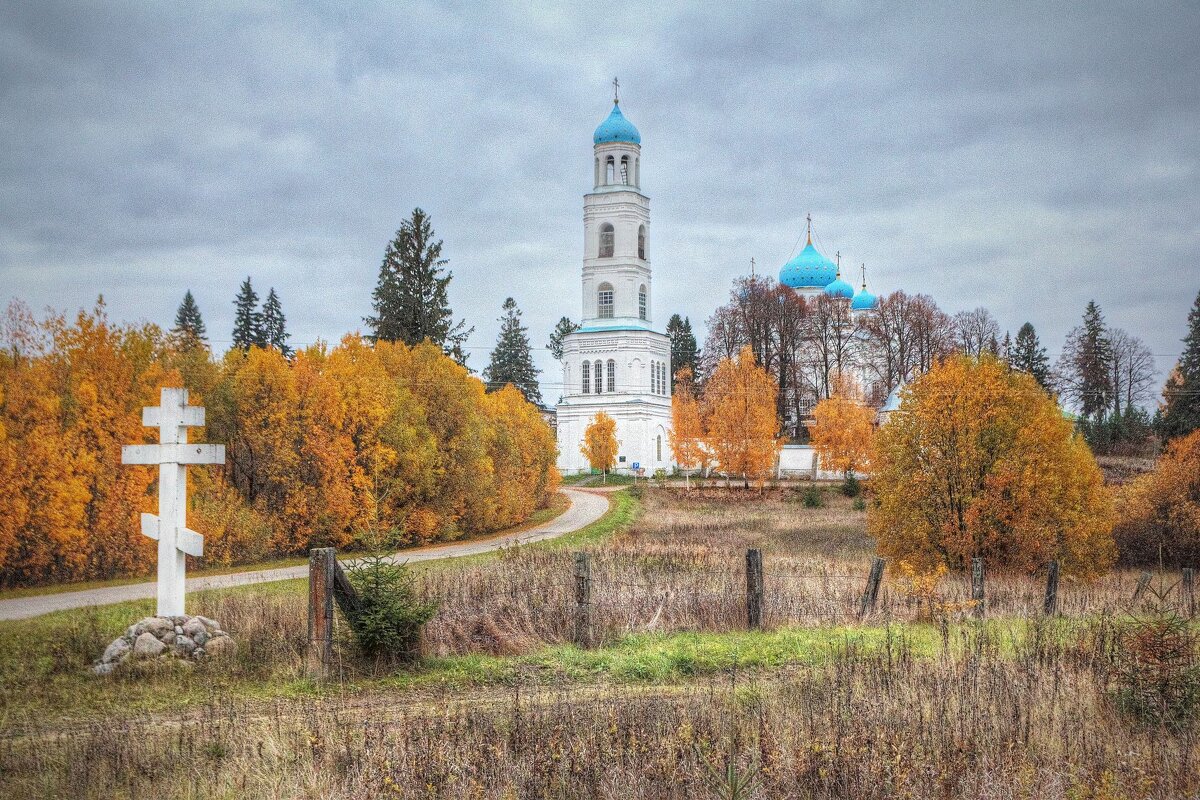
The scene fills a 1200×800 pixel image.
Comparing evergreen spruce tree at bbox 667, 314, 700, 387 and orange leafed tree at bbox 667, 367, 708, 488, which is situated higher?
evergreen spruce tree at bbox 667, 314, 700, 387

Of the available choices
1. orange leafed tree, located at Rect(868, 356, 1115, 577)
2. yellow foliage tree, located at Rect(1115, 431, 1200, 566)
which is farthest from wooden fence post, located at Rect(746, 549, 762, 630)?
yellow foliage tree, located at Rect(1115, 431, 1200, 566)

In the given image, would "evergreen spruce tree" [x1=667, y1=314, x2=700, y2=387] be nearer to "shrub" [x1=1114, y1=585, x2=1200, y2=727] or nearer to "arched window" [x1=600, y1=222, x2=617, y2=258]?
"arched window" [x1=600, y1=222, x2=617, y2=258]

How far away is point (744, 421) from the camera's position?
5150 centimetres

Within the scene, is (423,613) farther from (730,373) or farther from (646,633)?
(730,373)

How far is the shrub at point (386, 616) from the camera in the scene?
10188 millimetres

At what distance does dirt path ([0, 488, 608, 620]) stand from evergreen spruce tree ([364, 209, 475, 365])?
481 inches

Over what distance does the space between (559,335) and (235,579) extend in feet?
237

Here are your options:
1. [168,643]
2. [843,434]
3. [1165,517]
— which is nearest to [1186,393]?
[843,434]

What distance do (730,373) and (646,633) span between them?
41.7 metres

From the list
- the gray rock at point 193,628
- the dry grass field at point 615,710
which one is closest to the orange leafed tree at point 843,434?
the dry grass field at point 615,710

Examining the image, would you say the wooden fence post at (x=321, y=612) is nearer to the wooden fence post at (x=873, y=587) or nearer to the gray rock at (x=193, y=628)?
the gray rock at (x=193, y=628)

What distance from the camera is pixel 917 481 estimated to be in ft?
75.7

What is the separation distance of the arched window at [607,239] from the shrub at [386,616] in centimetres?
5741

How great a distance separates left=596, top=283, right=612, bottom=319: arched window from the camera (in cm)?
6719
